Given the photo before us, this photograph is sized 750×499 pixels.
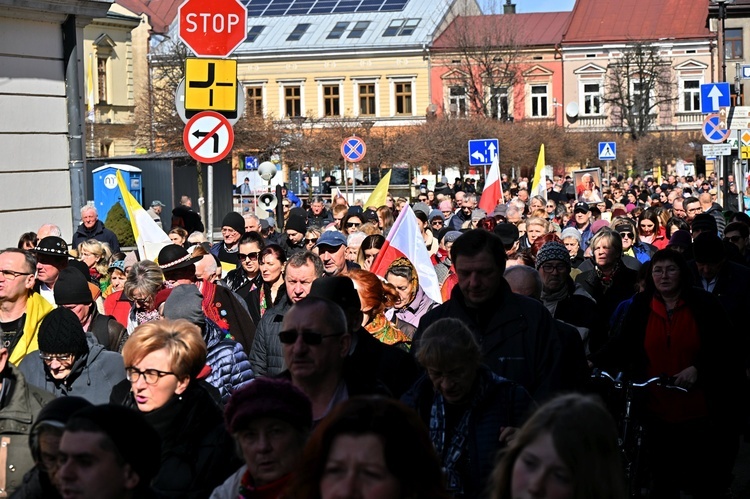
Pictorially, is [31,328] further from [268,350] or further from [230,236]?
[230,236]

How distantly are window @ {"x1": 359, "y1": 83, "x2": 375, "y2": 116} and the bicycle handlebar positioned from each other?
76.8 meters

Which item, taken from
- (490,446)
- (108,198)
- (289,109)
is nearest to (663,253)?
(490,446)

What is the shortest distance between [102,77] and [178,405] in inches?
2570

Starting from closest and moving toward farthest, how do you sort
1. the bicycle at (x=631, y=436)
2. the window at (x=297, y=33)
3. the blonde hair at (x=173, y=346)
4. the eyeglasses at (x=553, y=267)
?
the blonde hair at (x=173, y=346) < the bicycle at (x=631, y=436) < the eyeglasses at (x=553, y=267) < the window at (x=297, y=33)

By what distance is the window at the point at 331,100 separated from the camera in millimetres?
85750

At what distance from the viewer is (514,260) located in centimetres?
1074

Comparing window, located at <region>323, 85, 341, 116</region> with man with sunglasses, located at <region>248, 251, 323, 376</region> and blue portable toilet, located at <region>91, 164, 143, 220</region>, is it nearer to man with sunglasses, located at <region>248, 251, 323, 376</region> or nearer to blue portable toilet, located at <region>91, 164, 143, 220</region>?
blue portable toilet, located at <region>91, 164, 143, 220</region>

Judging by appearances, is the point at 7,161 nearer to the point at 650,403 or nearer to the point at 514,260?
the point at 514,260

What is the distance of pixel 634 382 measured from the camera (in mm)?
8180

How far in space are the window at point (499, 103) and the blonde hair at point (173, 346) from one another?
6937 centimetres

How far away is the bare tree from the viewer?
80.7 metres

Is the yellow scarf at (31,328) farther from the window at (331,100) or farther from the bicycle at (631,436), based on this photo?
the window at (331,100)

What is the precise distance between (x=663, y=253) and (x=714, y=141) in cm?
2071

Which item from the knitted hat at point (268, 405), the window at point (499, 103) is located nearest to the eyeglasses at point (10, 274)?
the knitted hat at point (268, 405)
